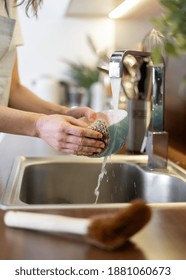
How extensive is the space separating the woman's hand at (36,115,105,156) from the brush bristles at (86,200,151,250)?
274 mm

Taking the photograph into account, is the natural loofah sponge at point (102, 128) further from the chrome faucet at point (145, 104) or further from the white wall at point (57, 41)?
the white wall at point (57, 41)

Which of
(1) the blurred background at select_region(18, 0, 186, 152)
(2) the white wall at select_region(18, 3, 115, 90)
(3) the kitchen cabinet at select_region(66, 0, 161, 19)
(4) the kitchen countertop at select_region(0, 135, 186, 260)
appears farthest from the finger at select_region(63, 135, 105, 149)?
(2) the white wall at select_region(18, 3, 115, 90)

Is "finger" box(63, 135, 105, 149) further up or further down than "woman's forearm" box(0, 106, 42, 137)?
further down

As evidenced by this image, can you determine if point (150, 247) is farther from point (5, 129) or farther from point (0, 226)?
point (5, 129)

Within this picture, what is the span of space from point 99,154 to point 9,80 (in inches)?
24.0

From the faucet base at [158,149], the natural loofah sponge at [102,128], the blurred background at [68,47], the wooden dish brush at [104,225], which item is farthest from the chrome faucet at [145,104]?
the blurred background at [68,47]

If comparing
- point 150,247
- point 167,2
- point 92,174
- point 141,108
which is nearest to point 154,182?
point 92,174

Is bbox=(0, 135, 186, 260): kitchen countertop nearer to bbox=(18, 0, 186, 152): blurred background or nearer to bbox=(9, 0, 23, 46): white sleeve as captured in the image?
bbox=(9, 0, 23, 46): white sleeve

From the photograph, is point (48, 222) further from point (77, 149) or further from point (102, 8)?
point (102, 8)

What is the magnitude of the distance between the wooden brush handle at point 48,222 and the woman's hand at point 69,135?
0.21 m

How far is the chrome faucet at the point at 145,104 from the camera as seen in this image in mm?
930

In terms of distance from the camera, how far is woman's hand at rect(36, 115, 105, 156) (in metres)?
0.75

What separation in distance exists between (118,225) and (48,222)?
0.11m
